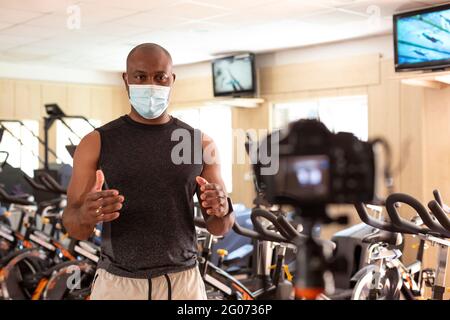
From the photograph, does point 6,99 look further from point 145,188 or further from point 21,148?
point 145,188

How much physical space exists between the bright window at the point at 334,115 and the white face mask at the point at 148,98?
794 mm

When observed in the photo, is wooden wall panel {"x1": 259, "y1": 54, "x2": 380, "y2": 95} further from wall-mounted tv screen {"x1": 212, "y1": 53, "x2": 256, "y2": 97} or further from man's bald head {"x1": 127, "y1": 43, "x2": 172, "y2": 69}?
man's bald head {"x1": 127, "y1": 43, "x2": 172, "y2": 69}

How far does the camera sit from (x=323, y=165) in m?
0.48

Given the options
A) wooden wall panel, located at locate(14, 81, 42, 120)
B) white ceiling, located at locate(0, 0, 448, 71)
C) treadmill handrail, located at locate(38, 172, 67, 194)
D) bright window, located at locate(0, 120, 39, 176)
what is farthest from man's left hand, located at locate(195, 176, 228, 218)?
wooden wall panel, located at locate(14, 81, 42, 120)

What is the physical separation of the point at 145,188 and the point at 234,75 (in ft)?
20.3

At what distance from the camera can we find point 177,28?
5.96 m

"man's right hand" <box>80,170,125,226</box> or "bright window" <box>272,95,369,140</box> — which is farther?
"man's right hand" <box>80,170,125,226</box>

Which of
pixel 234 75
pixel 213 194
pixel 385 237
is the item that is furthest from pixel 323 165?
pixel 234 75

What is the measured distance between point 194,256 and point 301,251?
1258 millimetres

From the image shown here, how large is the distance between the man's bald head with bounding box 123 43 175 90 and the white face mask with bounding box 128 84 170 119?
23 millimetres

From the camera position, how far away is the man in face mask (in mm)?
1579

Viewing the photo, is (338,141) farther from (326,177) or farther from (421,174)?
(421,174)

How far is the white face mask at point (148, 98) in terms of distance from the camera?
1.55m
